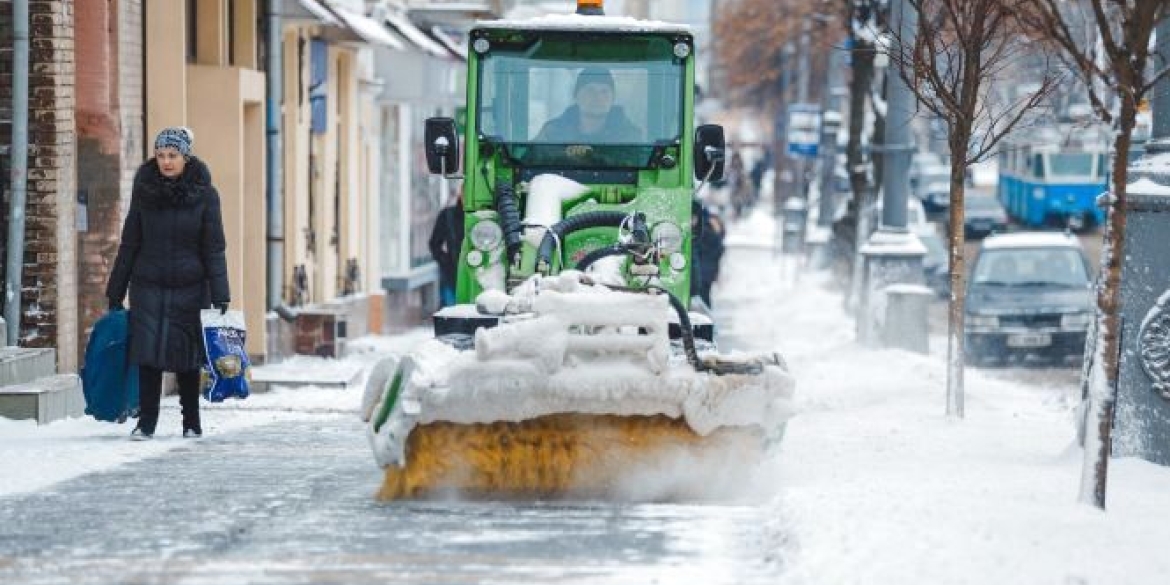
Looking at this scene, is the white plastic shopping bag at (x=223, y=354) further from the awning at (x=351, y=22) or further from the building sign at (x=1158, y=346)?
the awning at (x=351, y=22)

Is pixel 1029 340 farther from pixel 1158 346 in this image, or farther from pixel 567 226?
pixel 1158 346

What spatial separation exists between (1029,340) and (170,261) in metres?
14.4

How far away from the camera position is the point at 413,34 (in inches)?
1315

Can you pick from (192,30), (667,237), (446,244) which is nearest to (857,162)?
(446,244)

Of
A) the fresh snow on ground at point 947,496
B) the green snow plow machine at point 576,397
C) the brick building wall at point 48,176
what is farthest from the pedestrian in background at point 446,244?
the green snow plow machine at point 576,397

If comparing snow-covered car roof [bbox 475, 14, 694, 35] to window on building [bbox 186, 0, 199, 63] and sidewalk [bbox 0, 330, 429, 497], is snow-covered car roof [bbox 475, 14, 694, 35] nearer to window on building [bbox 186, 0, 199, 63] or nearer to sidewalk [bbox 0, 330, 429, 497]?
sidewalk [bbox 0, 330, 429, 497]

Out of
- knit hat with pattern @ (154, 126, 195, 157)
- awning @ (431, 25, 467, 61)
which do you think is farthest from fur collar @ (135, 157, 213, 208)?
awning @ (431, 25, 467, 61)

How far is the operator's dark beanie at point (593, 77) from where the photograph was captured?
14336 millimetres

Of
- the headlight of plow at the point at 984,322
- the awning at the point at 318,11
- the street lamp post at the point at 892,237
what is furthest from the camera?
the headlight of plow at the point at 984,322

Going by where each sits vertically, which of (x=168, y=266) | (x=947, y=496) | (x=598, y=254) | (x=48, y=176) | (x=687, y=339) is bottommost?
(x=947, y=496)

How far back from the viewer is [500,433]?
10.8 metres

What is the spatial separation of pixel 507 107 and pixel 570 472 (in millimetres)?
4059

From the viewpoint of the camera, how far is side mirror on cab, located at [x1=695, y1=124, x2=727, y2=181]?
14031mm

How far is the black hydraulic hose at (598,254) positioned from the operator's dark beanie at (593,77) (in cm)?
146
